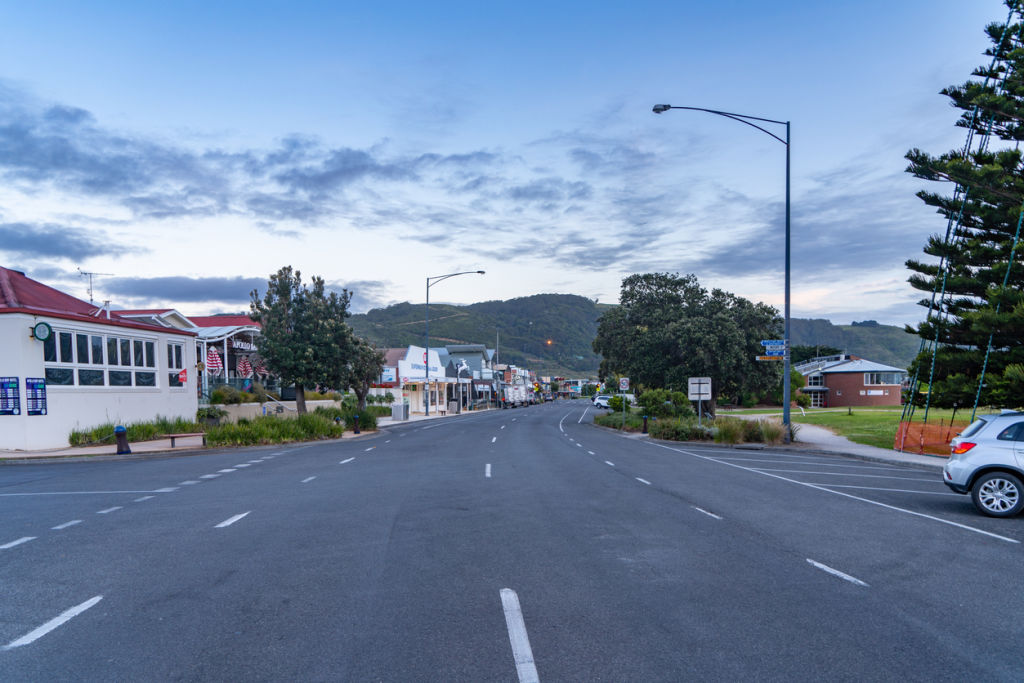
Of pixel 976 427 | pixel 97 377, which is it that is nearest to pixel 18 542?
pixel 976 427

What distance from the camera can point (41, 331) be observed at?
2216 cm

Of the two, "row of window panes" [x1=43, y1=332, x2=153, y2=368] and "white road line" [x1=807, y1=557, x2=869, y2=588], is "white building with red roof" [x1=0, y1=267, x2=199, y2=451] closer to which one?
"row of window panes" [x1=43, y1=332, x2=153, y2=368]

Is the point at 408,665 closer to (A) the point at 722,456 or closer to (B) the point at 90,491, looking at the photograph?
(B) the point at 90,491

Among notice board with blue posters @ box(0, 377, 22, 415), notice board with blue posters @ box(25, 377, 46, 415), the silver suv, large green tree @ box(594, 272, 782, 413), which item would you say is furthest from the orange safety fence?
notice board with blue posters @ box(0, 377, 22, 415)

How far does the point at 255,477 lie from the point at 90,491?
11.3 ft

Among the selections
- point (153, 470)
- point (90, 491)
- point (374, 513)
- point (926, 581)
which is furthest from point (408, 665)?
point (153, 470)

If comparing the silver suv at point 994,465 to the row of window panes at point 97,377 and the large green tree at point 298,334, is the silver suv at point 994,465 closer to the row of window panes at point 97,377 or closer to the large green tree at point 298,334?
the row of window panes at point 97,377

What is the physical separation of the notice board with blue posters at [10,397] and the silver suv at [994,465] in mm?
24361

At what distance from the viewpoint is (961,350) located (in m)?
23.5

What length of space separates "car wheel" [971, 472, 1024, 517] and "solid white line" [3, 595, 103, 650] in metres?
11.7

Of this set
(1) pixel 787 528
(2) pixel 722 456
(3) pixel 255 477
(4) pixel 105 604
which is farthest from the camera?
(2) pixel 722 456

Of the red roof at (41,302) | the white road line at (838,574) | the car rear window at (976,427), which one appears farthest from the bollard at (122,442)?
the car rear window at (976,427)

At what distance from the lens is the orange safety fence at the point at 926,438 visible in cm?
2261

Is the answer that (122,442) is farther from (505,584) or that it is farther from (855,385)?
(855,385)
